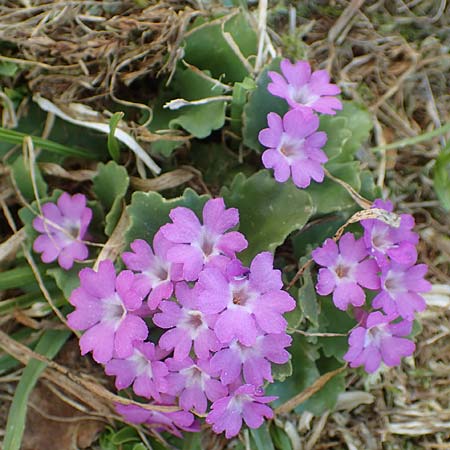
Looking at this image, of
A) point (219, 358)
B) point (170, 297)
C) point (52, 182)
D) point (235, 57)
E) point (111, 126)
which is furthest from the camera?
point (52, 182)

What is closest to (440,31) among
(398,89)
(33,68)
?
(398,89)

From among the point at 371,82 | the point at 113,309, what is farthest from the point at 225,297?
the point at 371,82

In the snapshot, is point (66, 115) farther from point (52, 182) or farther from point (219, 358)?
point (219, 358)

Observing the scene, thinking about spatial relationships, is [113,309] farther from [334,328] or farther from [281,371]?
[334,328]

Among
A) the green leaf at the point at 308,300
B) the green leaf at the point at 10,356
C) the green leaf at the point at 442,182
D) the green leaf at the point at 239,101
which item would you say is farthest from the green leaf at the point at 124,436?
the green leaf at the point at 442,182

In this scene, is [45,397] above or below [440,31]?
below

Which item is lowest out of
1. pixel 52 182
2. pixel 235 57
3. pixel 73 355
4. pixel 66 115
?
pixel 73 355
